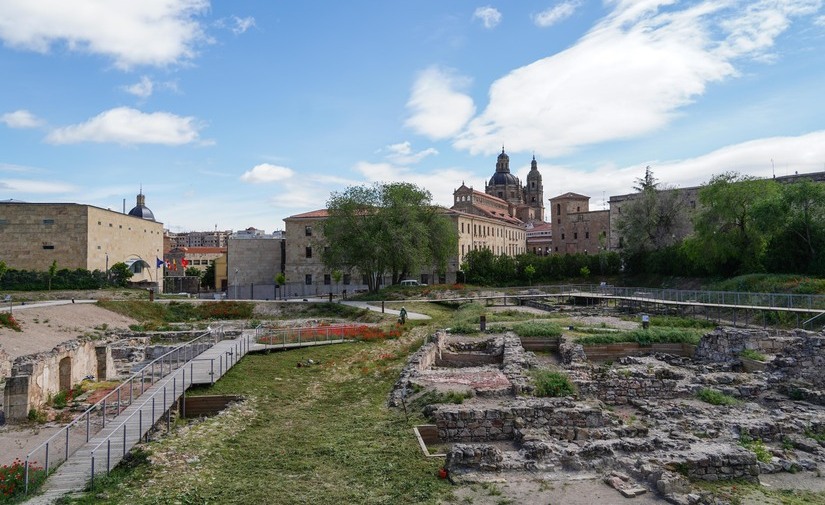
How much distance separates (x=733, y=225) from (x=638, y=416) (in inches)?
1583

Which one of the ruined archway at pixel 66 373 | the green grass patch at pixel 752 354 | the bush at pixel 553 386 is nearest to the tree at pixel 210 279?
the ruined archway at pixel 66 373

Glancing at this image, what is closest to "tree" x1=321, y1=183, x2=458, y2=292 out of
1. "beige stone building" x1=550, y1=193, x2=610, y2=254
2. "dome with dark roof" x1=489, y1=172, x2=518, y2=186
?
"beige stone building" x1=550, y1=193, x2=610, y2=254

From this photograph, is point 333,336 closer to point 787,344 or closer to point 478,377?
point 478,377

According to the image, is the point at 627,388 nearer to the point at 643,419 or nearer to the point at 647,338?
the point at 643,419

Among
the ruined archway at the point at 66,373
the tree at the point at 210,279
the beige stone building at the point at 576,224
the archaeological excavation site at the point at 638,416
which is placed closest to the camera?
the archaeological excavation site at the point at 638,416

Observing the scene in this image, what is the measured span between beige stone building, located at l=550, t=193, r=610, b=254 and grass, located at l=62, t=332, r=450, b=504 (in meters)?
83.0

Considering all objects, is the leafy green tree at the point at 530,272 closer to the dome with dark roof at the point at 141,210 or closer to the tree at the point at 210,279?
the tree at the point at 210,279

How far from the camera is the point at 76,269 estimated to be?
54.9 m

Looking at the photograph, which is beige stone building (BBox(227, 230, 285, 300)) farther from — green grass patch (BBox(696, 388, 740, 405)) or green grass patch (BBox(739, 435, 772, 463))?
green grass patch (BBox(739, 435, 772, 463))

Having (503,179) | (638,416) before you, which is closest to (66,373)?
(638,416)

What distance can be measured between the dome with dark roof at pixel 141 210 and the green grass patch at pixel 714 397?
105677 mm

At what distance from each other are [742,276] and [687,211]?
78.3ft

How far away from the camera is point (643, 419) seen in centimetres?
1630

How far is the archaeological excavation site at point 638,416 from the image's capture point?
477 inches
